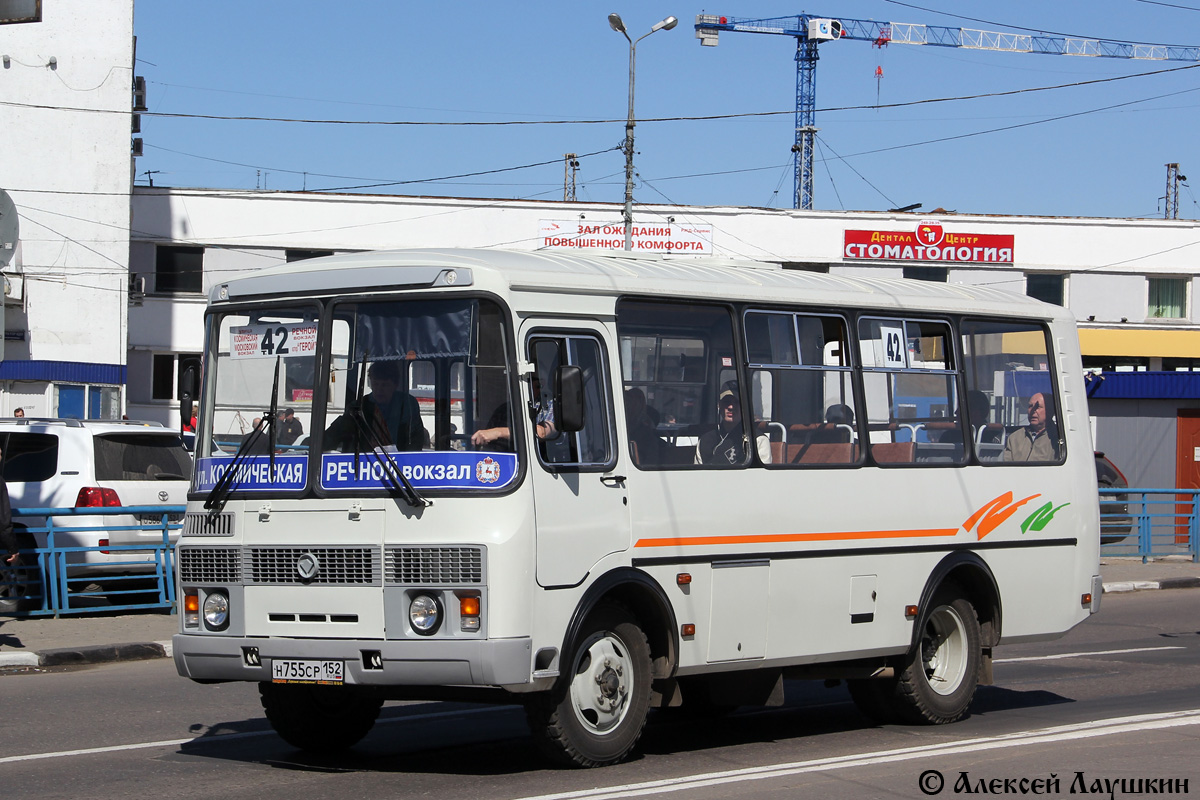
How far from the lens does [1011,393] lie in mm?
10586

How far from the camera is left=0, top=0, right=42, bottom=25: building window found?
11.3 m

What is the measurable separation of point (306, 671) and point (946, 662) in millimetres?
4590

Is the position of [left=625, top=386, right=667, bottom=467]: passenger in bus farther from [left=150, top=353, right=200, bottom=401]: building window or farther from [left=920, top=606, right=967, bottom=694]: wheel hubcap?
[left=150, top=353, right=200, bottom=401]: building window

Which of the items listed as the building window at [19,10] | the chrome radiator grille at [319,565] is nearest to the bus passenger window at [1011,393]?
the chrome radiator grille at [319,565]

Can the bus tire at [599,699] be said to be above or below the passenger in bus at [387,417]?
below

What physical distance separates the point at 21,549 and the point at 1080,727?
34.4 ft

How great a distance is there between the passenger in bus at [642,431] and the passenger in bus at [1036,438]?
3283mm

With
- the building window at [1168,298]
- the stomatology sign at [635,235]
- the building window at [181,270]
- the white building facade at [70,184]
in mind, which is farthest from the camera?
the building window at [1168,298]

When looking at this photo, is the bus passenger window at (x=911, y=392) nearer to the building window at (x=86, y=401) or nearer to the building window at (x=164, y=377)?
the building window at (x=86, y=401)

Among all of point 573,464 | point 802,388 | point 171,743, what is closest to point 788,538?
point 802,388

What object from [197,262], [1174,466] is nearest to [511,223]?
[197,262]

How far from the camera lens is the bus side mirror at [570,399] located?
732 centimetres

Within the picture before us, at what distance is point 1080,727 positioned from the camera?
9305 millimetres

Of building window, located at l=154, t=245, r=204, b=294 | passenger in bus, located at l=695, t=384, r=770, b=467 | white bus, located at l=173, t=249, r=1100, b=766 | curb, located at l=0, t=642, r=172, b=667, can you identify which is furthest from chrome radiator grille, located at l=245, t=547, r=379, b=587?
building window, located at l=154, t=245, r=204, b=294
